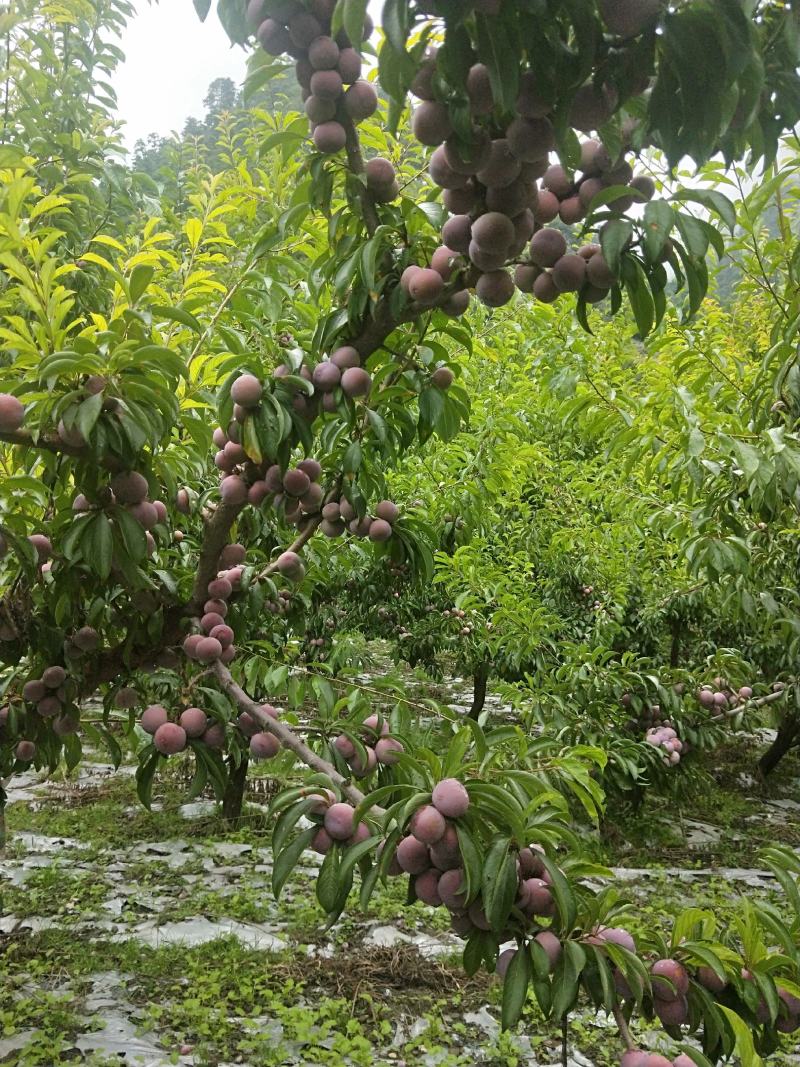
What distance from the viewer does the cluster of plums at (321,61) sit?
96 centimetres

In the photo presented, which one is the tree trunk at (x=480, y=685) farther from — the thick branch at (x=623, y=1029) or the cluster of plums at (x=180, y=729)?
the thick branch at (x=623, y=1029)

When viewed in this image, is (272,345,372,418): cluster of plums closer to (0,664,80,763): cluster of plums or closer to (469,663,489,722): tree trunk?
(0,664,80,763): cluster of plums

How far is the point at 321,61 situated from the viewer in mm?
977

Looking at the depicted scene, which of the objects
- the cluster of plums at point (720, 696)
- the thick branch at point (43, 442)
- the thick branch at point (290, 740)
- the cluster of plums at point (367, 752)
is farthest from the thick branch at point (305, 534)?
the cluster of plums at point (720, 696)

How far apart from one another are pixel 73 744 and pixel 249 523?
2.07 ft

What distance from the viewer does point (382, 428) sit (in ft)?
4.49

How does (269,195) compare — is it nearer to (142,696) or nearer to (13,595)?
(13,595)

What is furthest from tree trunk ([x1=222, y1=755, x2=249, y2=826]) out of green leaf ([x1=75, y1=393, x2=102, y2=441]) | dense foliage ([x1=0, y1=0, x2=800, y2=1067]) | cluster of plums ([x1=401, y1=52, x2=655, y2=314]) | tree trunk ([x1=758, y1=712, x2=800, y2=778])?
cluster of plums ([x1=401, y1=52, x2=655, y2=314])

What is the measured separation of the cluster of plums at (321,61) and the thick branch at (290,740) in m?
0.87

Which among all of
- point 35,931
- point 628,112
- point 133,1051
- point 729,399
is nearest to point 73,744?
point 133,1051

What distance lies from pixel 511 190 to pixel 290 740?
0.87 meters

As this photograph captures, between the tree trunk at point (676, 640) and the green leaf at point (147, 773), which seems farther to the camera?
the tree trunk at point (676, 640)

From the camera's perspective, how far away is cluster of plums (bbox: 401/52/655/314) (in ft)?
2.54

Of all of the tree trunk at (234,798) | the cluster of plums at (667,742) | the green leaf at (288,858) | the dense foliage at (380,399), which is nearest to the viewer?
the dense foliage at (380,399)
